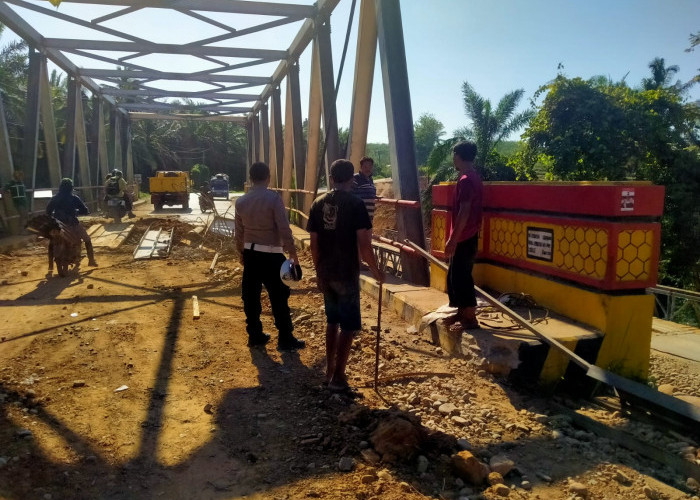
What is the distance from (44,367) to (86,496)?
2212 mm

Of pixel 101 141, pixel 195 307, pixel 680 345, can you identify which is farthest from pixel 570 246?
pixel 101 141

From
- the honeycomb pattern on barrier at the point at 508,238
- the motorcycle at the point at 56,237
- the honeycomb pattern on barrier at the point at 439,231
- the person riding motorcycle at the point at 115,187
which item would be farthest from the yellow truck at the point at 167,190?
the honeycomb pattern on barrier at the point at 508,238

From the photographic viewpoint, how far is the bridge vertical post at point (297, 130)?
47.6 ft

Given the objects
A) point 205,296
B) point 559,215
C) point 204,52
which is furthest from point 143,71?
point 559,215

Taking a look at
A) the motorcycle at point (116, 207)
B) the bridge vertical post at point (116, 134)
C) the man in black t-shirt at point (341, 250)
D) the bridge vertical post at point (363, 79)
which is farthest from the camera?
the bridge vertical post at point (116, 134)

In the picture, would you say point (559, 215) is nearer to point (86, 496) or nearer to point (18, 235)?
point (86, 496)

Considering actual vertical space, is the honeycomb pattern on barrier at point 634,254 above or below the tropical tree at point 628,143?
below

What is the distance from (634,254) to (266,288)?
3.17 metres

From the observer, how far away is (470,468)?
2.87 metres

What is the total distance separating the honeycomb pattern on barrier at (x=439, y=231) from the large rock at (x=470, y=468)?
361cm

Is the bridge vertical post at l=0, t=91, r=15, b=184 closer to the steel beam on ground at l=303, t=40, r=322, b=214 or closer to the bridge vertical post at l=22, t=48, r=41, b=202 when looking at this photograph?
the bridge vertical post at l=22, t=48, r=41, b=202

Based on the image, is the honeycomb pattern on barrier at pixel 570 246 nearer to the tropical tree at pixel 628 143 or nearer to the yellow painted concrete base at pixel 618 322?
the yellow painted concrete base at pixel 618 322

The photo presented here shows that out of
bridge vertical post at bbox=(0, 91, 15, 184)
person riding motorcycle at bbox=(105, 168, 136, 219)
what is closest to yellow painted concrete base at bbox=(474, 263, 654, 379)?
bridge vertical post at bbox=(0, 91, 15, 184)

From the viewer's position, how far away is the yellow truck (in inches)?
1053
